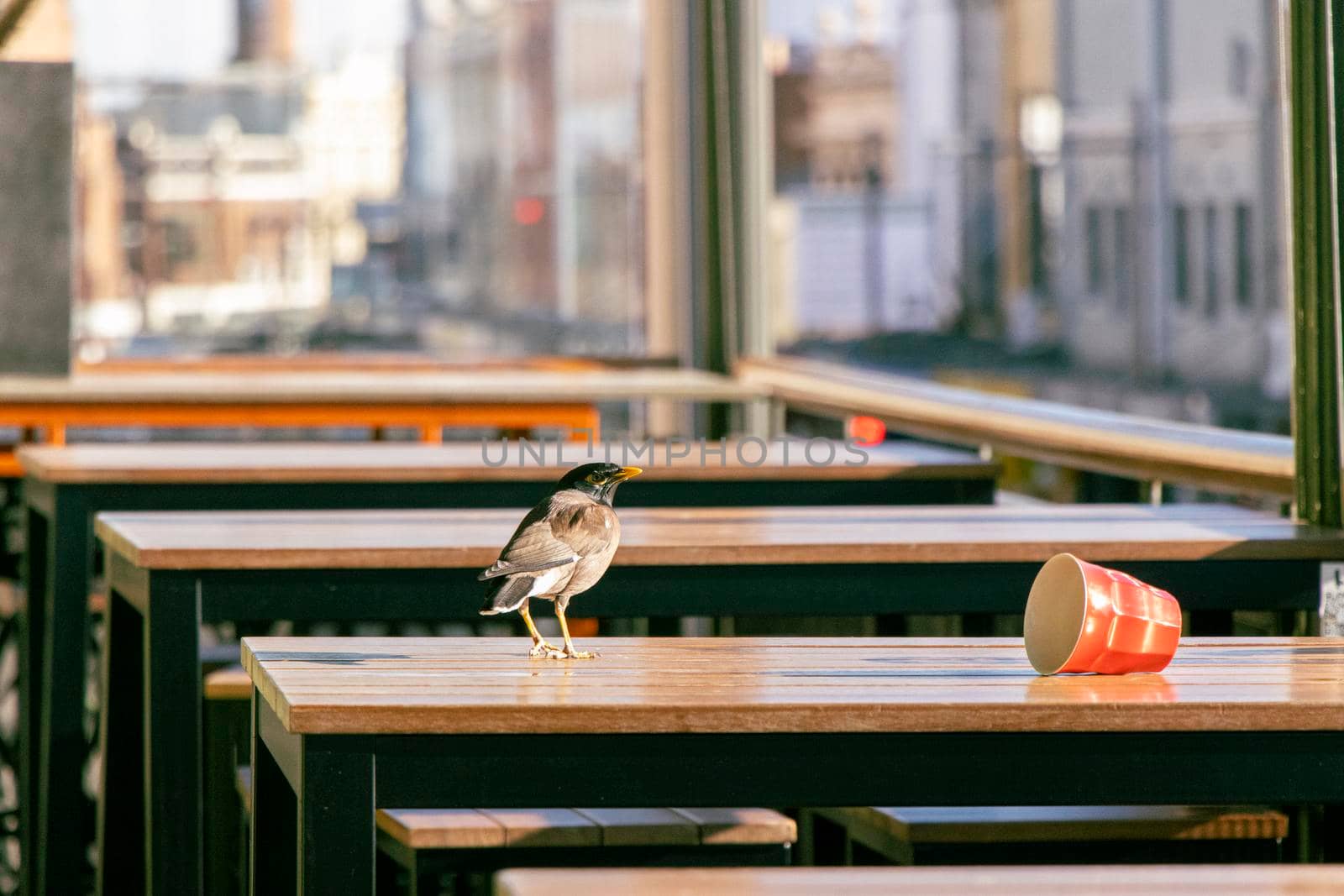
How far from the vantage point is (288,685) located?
144cm

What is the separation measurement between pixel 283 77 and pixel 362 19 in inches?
15.3

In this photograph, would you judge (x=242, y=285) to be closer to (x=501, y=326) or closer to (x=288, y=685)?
(x=501, y=326)

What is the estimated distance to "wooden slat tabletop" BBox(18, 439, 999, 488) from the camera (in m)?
2.95

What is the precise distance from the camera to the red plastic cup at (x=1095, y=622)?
146cm

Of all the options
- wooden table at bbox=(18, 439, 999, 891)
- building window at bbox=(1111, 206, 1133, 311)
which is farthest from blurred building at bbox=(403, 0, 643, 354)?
building window at bbox=(1111, 206, 1133, 311)

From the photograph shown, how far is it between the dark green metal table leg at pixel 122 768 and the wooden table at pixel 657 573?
0.14 metres

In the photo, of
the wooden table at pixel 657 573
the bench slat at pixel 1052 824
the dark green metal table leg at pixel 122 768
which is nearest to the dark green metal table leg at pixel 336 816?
the bench slat at pixel 1052 824

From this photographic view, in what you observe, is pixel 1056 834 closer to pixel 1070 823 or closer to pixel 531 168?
pixel 1070 823

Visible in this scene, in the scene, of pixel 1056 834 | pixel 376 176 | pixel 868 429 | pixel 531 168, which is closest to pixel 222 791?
pixel 1056 834

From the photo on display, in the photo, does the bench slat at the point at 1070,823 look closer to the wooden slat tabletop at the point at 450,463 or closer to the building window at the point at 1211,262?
the wooden slat tabletop at the point at 450,463

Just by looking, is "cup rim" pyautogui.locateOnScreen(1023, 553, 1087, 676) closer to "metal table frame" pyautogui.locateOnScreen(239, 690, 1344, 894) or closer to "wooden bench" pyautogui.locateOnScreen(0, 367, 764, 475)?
"metal table frame" pyautogui.locateOnScreen(239, 690, 1344, 894)

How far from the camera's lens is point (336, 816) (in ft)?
4.63

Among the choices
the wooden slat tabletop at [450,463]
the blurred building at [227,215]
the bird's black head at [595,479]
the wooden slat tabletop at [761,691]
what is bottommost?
the wooden slat tabletop at [761,691]

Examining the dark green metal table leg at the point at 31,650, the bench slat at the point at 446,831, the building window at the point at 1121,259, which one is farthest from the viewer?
the building window at the point at 1121,259
